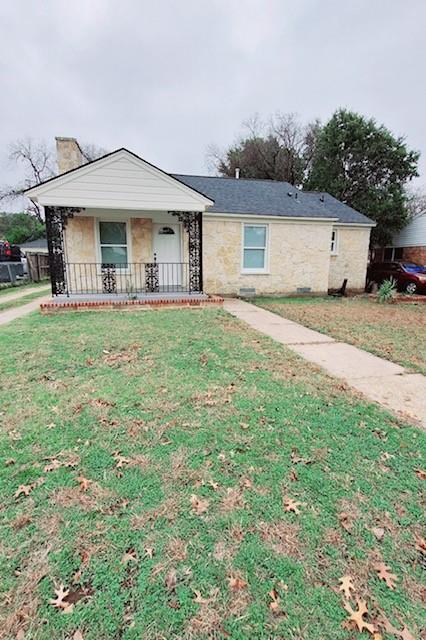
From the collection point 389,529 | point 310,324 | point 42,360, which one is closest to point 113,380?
point 42,360

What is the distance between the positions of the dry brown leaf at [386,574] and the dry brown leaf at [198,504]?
3.28ft

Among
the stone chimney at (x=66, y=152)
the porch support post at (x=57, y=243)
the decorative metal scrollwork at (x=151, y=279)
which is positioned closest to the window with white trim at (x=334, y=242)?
the decorative metal scrollwork at (x=151, y=279)

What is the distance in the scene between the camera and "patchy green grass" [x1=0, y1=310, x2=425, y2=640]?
1.49 metres

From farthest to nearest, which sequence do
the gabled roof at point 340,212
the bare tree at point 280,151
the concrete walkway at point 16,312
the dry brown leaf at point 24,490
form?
the bare tree at point 280,151, the gabled roof at point 340,212, the concrete walkway at point 16,312, the dry brown leaf at point 24,490

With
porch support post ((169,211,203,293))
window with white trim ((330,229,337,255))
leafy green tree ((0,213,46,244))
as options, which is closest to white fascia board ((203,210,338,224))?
porch support post ((169,211,203,293))

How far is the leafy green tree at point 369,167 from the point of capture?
21.9 m

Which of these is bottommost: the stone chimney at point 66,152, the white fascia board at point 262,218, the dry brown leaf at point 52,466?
the dry brown leaf at point 52,466

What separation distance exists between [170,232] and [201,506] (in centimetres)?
1028

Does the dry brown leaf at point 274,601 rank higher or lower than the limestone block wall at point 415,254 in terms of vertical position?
lower

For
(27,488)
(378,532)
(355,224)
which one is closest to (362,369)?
(378,532)

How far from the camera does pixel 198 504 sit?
2115mm

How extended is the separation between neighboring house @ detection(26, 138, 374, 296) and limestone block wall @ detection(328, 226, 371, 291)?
7.12 feet

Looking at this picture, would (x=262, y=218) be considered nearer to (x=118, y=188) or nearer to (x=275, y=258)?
(x=275, y=258)

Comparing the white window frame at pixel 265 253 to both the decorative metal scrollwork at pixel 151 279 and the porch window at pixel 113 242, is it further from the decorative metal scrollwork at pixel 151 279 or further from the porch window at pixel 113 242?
the porch window at pixel 113 242
